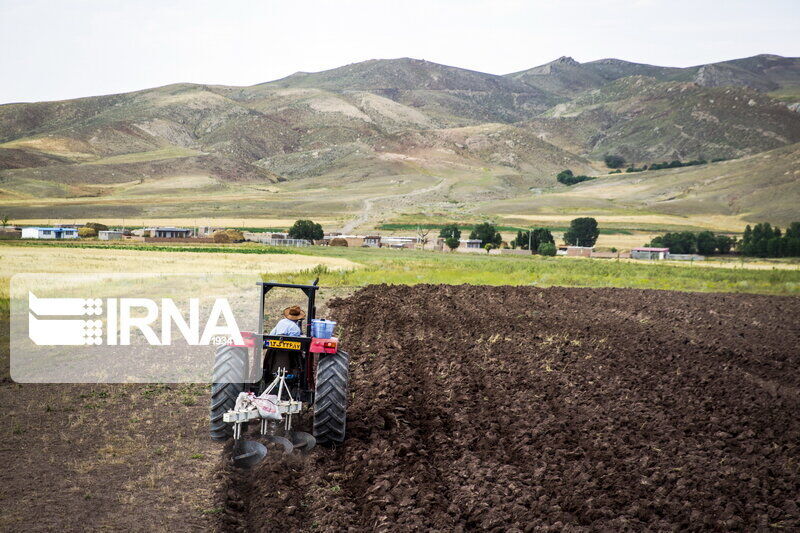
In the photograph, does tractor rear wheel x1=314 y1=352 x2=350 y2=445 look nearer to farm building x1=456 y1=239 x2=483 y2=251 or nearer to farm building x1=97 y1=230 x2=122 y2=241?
farm building x1=97 y1=230 x2=122 y2=241

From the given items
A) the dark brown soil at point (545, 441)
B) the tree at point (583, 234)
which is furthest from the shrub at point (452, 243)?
the dark brown soil at point (545, 441)

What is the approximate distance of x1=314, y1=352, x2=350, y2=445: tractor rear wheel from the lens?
9.61 meters

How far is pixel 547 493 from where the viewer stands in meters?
8.27

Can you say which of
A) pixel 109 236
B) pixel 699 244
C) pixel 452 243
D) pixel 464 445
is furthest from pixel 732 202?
pixel 464 445

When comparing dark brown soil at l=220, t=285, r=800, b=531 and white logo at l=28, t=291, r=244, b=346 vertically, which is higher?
white logo at l=28, t=291, r=244, b=346

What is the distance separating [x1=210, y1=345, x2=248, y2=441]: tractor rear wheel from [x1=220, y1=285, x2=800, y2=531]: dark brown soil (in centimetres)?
118

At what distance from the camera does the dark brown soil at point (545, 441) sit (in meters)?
7.77

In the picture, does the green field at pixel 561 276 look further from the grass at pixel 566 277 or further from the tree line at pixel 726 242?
the tree line at pixel 726 242

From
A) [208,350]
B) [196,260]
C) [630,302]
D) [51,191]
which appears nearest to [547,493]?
[208,350]

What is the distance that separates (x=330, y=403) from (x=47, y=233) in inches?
2959

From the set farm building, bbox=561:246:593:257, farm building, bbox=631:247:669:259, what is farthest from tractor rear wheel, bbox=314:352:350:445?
farm building, bbox=561:246:593:257

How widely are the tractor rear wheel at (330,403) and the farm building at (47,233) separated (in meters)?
71.0

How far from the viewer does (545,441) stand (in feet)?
33.5

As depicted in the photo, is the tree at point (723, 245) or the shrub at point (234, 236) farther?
the tree at point (723, 245)
